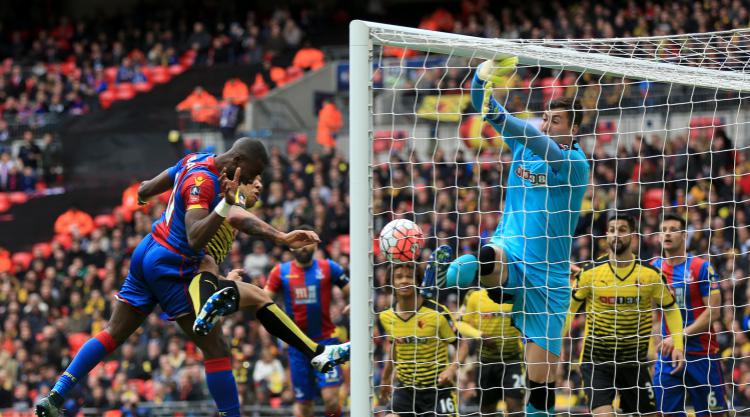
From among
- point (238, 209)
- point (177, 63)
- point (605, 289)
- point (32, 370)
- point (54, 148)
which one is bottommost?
point (32, 370)

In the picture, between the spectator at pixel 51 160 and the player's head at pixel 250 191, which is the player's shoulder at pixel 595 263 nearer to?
the player's head at pixel 250 191

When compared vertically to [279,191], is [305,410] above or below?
below

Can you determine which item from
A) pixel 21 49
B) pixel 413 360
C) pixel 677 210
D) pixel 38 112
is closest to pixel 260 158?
pixel 413 360

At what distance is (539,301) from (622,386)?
1.56m

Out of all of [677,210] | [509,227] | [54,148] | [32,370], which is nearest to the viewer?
[509,227]

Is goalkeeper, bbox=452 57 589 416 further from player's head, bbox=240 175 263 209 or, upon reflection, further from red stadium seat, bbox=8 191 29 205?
red stadium seat, bbox=8 191 29 205

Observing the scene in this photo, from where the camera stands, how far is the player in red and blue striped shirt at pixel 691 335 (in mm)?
8656

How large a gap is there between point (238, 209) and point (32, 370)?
10412 millimetres

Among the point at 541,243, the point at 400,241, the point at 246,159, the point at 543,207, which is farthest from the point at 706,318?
the point at 246,159

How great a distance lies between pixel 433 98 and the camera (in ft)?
61.6

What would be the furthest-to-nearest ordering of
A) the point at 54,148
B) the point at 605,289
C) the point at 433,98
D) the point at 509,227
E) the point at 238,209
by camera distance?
1. the point at 54,148
2. the point at 433,98
3. the point at 605,289
4. the point at 509,227
5. the point at 238,209

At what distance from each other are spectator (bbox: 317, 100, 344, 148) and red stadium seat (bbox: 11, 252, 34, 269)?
570 cm

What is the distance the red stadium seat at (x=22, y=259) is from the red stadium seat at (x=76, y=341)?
336cm

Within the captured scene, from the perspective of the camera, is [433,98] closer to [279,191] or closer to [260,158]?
[279,191]
